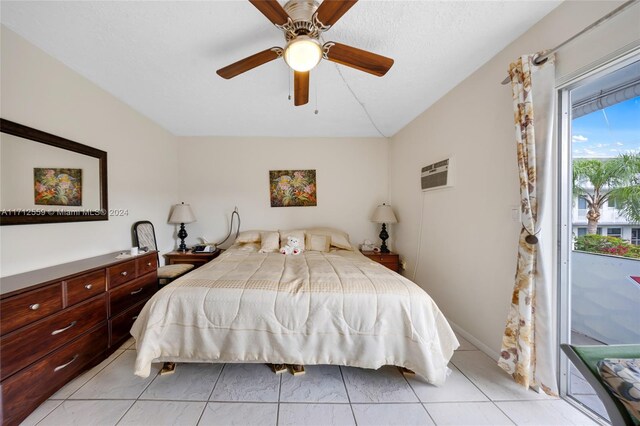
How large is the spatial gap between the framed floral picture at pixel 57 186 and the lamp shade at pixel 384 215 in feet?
10.6

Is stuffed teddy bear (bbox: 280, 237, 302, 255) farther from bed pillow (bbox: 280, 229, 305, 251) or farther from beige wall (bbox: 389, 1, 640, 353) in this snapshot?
beige wall (bbox: 389, 1, 640, 353)

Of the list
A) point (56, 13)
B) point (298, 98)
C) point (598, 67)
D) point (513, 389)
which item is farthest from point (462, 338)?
point (56, 13)

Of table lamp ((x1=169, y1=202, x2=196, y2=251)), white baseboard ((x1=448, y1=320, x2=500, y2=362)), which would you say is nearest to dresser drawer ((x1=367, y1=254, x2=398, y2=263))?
white baseboard ((x1=448, y1=320, x2=500, y2=362))

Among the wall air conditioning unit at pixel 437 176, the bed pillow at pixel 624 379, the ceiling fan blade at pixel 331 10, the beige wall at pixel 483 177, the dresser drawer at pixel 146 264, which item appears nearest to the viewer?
the bed pillow at pixel 624 379

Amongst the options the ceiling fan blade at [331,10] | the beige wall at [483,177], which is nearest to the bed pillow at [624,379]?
the beige wall at [483,177]

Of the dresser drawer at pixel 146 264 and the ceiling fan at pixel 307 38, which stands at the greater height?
the ceiling fan at pixel 307 38

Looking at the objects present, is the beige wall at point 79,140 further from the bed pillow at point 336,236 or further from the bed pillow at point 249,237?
the bed pillow at point 336,236

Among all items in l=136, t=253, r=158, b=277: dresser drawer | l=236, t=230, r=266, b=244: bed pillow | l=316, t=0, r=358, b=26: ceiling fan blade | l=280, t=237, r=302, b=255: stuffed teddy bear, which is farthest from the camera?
l=236, t=230, r=266, b=244: bed pillow

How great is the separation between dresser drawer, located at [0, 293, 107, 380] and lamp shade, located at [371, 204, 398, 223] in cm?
303

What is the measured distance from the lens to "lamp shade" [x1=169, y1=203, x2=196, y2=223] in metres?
3.17

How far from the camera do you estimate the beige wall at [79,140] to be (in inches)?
59.7

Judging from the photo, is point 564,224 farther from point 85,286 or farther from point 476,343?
point 85,286

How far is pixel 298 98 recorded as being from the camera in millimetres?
1818

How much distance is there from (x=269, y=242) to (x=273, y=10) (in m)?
2.48
